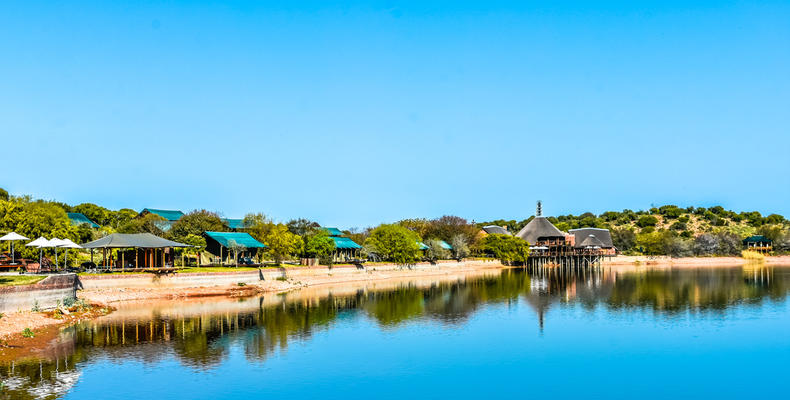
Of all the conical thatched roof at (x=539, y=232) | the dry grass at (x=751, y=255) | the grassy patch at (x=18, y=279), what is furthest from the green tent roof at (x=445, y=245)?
the dry grass at (x=751, y=255)

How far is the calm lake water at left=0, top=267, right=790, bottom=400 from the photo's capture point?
68.9 ft

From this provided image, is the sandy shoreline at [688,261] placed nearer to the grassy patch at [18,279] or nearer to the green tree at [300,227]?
the green tree at [300,227]

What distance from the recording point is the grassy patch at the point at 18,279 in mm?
33125

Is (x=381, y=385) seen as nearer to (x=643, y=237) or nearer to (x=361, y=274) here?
(x=361, y=274)

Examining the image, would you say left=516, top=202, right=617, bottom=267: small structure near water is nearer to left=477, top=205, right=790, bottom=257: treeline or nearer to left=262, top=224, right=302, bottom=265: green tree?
left=477, top=205, right=790, bottom=257: treeline

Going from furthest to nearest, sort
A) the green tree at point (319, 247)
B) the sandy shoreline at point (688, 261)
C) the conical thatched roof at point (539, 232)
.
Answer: the conical thatched roof at point (539, 232) < the sandy shoreline at point (688, 261) < the green tree at point (319, 247)

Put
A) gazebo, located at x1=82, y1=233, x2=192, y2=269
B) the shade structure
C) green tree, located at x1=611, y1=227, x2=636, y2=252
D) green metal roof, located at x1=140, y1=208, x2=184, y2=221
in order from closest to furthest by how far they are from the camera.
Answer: the shade structure
gazebo, located at x1=82, y1=233, x2=192, y2=269
green metal roof, located at x1=140, y1=208, x2=184, y2=221
green tree, located at x1=611, y1=227, x2=636, y2=252

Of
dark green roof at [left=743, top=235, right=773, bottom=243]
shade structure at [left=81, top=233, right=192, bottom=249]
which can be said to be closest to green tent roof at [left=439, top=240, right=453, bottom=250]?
shade structure at [left=81, top=233, right=192, bottom=249]

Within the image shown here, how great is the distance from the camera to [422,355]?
2634 centimetres

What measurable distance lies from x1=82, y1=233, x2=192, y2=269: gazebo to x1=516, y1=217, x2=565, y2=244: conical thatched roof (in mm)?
74312

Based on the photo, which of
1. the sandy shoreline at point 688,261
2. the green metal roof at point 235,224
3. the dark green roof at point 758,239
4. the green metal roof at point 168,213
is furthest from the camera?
the dark green roof at point 758,239

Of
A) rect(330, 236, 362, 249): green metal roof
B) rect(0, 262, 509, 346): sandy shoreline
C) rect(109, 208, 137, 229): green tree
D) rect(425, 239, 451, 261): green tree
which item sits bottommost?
rect(0, 262, 509, 346): sandy shoreline

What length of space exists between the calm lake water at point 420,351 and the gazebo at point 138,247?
721 centimetres

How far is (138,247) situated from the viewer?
47156mm
